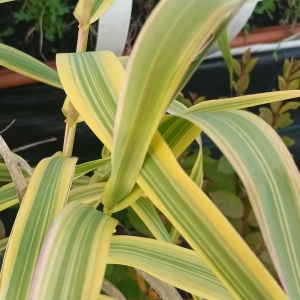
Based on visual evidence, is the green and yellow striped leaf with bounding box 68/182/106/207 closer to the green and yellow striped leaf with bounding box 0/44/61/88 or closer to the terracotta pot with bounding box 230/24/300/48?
the green and yellow striped leaf with bounding box 0/44/61/88

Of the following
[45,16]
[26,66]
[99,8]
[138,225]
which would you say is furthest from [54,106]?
[99,8]

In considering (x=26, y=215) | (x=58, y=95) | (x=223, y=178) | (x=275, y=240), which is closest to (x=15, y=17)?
(x=58, y=95)

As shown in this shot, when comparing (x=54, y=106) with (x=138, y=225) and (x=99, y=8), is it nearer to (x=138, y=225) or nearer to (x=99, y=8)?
(x=138, y=225)

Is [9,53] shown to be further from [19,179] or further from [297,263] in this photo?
[297,263]

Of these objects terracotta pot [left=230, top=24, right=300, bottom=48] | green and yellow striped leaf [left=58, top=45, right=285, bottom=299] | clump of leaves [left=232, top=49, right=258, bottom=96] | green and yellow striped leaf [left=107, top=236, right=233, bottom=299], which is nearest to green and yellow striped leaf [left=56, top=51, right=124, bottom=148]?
green and yellow striped leaf [left=58, top=45, right=285, bottom=299]

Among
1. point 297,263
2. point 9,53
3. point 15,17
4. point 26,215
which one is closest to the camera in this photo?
point 297,263

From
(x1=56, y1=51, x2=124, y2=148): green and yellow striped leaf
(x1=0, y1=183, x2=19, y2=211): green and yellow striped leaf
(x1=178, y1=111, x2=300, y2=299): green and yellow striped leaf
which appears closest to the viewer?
(x1=178, y1=111, x2=300, y2=299): green and yellow striped leaf

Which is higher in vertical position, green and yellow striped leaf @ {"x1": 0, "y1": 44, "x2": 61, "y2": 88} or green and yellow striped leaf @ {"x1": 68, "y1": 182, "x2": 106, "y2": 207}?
green and yellow striped leaf @ {"x1": 0, "y1": 44, "x2": 61, "y2": 88}
